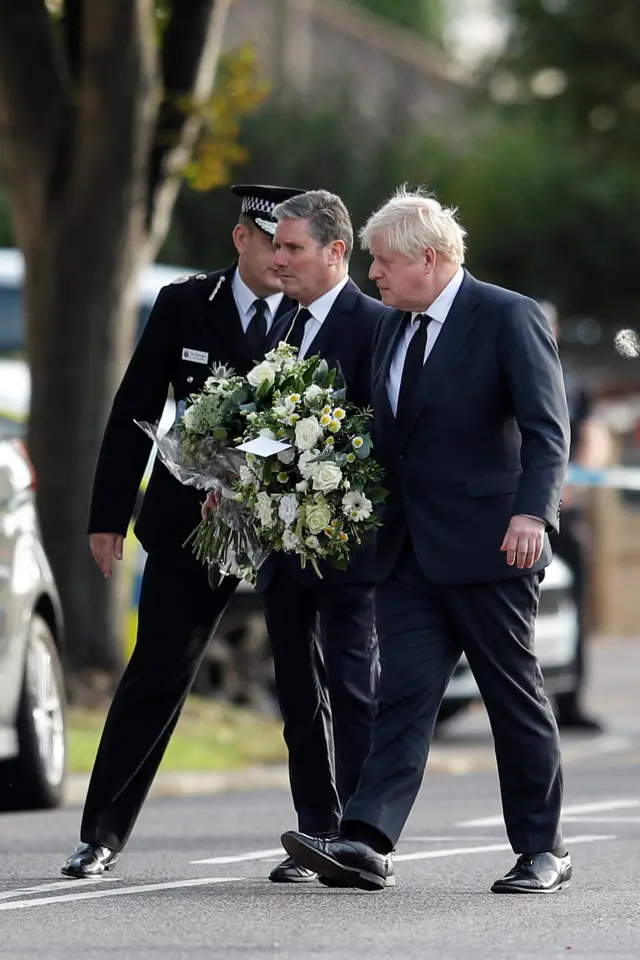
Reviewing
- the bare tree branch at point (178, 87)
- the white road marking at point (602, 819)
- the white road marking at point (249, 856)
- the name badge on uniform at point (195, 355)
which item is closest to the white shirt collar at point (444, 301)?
the name badge on uniform at point (195, 355)

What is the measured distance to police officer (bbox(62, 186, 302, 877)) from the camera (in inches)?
276

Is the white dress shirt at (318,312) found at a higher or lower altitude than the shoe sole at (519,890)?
higher

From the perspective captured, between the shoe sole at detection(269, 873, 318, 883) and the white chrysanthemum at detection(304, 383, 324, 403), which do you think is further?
the shoe sole at detection(269, 873, 318, 883)

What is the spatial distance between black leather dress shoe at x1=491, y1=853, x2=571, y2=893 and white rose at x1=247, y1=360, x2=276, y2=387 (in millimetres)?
1505

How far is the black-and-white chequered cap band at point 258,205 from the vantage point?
707 cm

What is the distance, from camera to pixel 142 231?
42.6 feet

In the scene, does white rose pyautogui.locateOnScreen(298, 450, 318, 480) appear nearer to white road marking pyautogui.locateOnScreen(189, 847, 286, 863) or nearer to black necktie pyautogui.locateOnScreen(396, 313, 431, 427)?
black necktie pyautogui.locateOnScreen(396, 313, 431, 427)

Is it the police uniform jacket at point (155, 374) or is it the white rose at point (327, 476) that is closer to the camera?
the white rose at point (327, 476)

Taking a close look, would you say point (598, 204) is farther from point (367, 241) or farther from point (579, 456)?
point (367, 241)

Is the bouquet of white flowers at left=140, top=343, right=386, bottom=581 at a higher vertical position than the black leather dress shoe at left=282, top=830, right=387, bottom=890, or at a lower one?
higher

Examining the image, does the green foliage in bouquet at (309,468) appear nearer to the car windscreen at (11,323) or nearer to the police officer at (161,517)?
the police officer at (161,517)

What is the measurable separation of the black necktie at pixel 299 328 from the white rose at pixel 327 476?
0.50m

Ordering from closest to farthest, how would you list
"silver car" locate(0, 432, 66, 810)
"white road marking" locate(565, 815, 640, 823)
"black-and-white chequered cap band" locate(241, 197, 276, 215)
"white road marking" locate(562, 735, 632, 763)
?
"black-and-white chequered cap band" locate(241, 197, 276, 215) < "silver car" locate(0, 432, 66, 810) < "white road marking" locate(565, 815, 640, 823) < "white road marking" locate(562, 735, 632, 763)

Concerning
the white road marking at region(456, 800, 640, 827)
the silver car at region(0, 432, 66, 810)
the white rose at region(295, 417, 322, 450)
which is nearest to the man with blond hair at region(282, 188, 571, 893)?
the white rose at region(295, 417, 322, 450)
